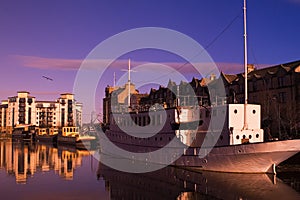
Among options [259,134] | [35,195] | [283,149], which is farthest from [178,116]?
[35,195]

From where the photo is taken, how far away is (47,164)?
5356 centimetres

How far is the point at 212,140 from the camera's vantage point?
41.7m

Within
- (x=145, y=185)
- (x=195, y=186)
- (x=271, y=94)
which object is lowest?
(x=145, y=185)

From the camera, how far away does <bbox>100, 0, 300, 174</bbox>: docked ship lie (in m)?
35.7

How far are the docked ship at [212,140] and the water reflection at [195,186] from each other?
1301 mm

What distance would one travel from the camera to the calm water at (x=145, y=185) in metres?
30.5

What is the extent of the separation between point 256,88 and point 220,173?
3057cm

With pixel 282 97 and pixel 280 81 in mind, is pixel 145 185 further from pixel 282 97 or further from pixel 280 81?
pixel 280 81

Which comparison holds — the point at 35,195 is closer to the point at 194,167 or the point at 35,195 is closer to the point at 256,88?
the point at 194,167

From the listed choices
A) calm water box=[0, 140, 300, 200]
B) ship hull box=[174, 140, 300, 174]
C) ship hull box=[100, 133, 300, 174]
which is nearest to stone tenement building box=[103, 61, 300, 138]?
ship hull box=[100, 133, 300, 174]

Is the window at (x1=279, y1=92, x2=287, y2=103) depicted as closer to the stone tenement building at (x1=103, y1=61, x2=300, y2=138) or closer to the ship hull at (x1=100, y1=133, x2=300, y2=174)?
the stone tenement building at (x1=103, y1=61, x2=300, y2=138)

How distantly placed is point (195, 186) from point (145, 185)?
479cm

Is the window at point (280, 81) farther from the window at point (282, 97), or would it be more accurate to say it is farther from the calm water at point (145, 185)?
the calm water at point (145, 185)

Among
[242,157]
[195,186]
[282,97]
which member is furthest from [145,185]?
[282,97]
